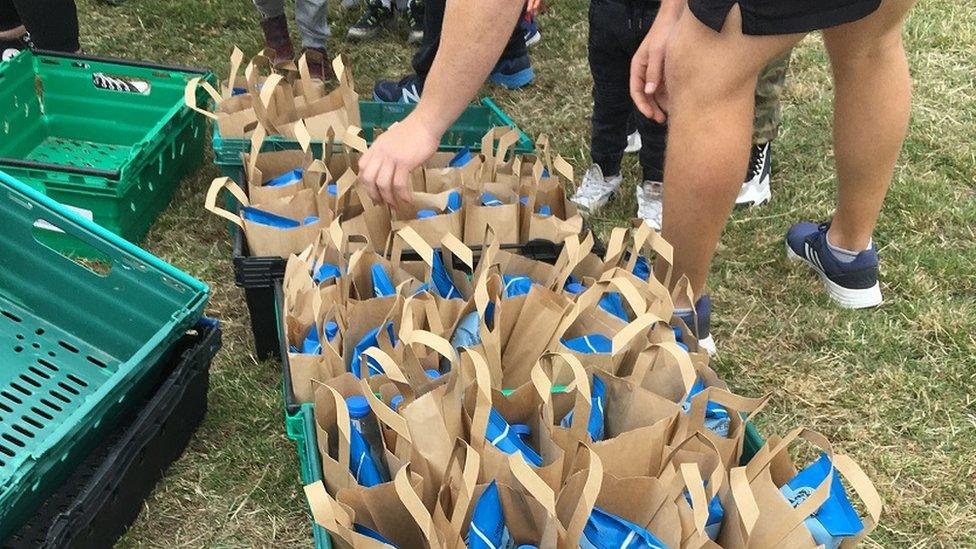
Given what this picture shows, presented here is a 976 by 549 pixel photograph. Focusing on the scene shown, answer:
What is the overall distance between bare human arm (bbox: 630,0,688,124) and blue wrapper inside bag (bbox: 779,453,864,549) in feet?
2.15

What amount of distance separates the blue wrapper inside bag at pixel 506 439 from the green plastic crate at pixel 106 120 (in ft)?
3.32

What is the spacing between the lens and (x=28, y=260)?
1.41m

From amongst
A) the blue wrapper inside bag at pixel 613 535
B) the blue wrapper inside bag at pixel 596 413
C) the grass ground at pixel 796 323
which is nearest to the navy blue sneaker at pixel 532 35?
the grass ground at pixel 796 323

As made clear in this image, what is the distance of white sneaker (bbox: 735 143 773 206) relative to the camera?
199 centimetres

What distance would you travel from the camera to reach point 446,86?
1175 millimetres

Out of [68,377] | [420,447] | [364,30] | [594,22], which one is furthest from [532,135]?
[420,447]

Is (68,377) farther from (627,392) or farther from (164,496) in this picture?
(627,392)

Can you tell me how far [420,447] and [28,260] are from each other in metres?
0.86

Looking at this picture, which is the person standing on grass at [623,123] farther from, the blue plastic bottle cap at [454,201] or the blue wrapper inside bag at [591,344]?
the blue wrapper inside bag at [591,344]

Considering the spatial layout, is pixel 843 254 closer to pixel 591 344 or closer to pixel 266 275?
pixel 591 344

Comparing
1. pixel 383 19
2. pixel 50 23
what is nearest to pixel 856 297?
pixel 383 19

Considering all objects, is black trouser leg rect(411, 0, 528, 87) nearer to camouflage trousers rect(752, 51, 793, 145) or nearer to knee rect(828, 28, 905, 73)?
camouflage trousers rect(752, 51, 793, 145)

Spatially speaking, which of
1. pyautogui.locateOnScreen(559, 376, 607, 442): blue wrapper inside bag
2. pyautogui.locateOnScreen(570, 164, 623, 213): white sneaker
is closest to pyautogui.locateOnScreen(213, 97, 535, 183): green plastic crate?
pyautogui.locateOnScreen(570, 164, 623, 213): white sneaker

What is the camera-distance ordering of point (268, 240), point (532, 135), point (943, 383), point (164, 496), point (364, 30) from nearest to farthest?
point (164, 496), point (268, 240), point (943, 383), point (532, 135), point (364, 30)
